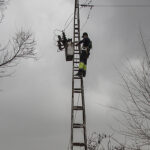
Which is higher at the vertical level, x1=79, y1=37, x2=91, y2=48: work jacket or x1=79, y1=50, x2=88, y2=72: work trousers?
x1=79, y1=37, x2=91, y2=48: work jacket

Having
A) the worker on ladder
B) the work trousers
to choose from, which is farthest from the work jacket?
the work trousers

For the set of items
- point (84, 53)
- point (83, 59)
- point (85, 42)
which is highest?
point (85, 42)

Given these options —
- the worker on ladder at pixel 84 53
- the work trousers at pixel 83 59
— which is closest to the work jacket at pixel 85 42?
the worker on ladder at pixel 84 53

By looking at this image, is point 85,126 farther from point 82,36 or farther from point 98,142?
point 98,142

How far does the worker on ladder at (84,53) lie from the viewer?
826cm

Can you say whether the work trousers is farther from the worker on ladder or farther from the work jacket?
the work jacket

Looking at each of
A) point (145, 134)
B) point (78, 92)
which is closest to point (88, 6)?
point (78, 92)

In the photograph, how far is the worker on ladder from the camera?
27.1 ft

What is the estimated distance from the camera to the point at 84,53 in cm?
848

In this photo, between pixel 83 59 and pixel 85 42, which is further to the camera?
pixel 85 42

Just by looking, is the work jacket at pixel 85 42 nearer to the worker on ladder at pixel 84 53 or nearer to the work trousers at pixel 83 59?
the worker on ladder at pixel 84 53

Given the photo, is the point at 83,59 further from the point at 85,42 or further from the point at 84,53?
the point at 85,42

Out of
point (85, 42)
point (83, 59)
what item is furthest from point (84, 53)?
point (85, 42)

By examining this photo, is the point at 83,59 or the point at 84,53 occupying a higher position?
the point at 84,53
